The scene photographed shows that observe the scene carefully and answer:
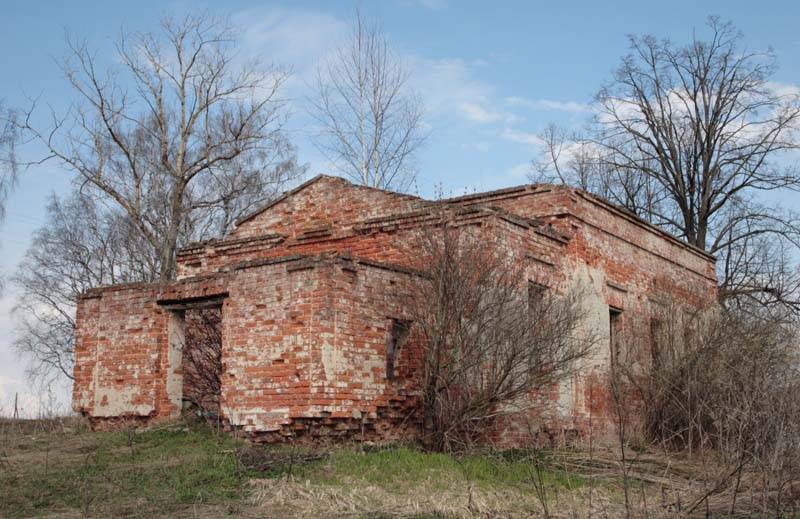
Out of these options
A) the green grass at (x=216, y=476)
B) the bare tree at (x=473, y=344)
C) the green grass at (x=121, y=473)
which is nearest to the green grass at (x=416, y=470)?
the green grass at (x=216, y=476)

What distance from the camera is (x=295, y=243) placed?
16641 millimetres

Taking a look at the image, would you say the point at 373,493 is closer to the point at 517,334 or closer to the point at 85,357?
the point at 517,334

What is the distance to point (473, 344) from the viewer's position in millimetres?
11156

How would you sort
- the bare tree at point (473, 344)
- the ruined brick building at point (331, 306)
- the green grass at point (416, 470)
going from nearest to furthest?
the green grass at point (416, 470) < the bare tree at point (473, 344) < the ruined brick building at point (331, 306)

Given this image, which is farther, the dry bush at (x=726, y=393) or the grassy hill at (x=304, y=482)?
the dry bush at (x=726, y=393)

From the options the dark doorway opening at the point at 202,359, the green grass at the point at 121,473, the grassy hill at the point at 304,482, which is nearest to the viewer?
the grassy hill at the point at 304,482

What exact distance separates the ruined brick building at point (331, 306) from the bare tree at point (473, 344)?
103 cm

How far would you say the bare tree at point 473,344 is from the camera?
11.1 m

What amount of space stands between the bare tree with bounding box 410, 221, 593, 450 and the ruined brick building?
1027mm

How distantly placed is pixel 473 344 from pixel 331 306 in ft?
6.91

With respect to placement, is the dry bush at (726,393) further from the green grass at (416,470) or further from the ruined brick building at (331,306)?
the green grass at (416,470)

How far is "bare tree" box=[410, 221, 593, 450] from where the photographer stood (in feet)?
36.5

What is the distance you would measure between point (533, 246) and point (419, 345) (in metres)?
3.25

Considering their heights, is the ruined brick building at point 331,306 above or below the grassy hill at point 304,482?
above
